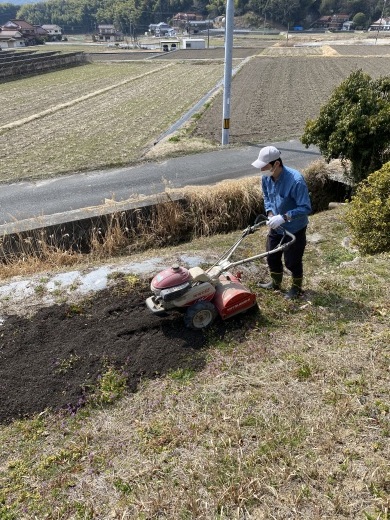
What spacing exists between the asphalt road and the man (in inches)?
209

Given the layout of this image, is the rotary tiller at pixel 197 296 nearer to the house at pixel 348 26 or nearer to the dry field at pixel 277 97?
the dry field at pixel 277 97

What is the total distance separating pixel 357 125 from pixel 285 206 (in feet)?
16.4

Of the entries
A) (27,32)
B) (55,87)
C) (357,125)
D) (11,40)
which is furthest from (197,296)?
(27,32)

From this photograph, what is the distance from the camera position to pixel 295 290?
5297 mm

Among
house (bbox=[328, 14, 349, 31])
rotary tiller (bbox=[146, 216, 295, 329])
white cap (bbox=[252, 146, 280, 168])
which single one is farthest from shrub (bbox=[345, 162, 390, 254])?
house (bbox=[328, 14, 349, 31])

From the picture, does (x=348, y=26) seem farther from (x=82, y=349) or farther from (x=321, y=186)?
(x=82, y=349)

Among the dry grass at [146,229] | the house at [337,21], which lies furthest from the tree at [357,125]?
the house at [337,21]

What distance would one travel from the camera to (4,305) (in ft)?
17.7

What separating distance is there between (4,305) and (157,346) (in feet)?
7.32

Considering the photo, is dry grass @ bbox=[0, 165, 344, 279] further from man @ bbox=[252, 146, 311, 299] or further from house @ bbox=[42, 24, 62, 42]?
house @ bbox=[42, 24, 62, 42]

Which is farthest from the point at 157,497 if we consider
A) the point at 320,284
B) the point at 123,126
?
the point at 123,126

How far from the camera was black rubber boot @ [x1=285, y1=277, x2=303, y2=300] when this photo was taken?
5.28 m

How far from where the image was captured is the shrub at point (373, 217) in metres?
6.38

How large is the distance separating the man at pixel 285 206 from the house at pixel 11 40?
87.8 metres
